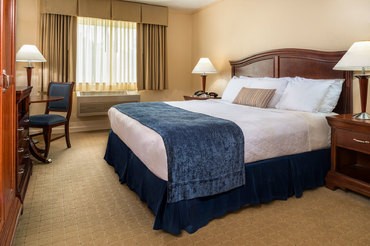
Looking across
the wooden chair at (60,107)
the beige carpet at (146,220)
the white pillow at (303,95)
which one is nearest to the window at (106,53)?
the wooden chair at (60,107)

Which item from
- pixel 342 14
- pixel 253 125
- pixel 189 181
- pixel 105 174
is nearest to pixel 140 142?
pixel 189 181

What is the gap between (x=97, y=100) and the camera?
509 cm

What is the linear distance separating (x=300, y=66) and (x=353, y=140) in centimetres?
137

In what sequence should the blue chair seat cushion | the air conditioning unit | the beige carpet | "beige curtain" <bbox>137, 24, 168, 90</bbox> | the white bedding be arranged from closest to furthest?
the beige carpet
the white bedding
the blue chair seat cushion
the air conditioning unit
"beige curtain" <bbox>137, 24, 168, 90</bbox>

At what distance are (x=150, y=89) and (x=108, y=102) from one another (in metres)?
0.96

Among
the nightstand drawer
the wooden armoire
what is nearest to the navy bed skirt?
the nightstand drawer

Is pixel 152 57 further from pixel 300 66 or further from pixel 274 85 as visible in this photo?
pixel 300 66

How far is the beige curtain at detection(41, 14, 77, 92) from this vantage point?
182 inches

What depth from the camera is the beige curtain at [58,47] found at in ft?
15.2

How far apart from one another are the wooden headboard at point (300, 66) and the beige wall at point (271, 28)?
107 mm

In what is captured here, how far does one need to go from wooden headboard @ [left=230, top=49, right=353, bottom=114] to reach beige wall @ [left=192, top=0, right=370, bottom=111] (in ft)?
0.35

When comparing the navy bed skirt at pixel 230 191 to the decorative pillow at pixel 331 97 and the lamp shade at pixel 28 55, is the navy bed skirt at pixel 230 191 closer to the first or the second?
the decorative pillow at pixel 331 97

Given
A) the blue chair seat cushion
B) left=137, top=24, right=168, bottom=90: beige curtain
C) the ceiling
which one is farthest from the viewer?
left=137, top=24, right=168, bottom=90: beige curtain

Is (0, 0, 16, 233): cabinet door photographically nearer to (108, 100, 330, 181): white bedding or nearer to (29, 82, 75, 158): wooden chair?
(108, 100, 330, 181): white bedding
